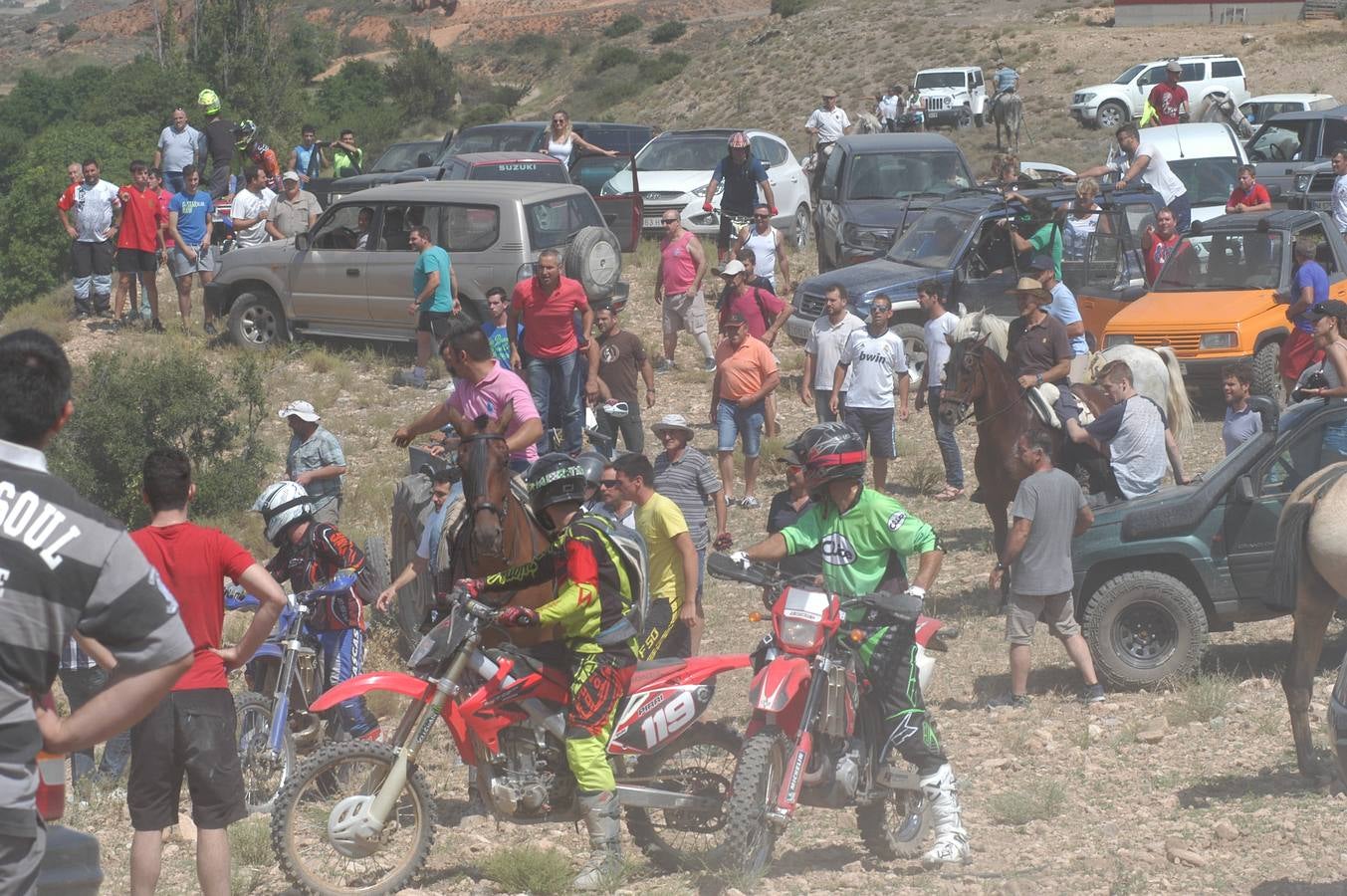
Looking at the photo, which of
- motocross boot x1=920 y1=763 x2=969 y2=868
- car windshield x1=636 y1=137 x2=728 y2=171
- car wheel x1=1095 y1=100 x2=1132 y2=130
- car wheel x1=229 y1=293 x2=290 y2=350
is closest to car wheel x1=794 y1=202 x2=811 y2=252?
car windshield x1=636 y1=137 x2=728 y2=171

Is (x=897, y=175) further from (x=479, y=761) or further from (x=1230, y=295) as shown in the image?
(x=479, y=761)

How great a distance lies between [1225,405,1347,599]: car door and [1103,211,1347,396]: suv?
20.6ft

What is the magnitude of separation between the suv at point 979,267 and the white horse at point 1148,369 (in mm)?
4899

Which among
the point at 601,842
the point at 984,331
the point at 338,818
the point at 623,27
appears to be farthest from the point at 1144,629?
the point at 623,27

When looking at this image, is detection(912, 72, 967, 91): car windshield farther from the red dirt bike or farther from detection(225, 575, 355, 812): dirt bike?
the red dirt bike

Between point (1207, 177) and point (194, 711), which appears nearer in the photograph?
point (194, 711)

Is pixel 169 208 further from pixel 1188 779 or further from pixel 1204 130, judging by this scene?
pixel 1188 779

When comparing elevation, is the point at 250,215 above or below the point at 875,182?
above

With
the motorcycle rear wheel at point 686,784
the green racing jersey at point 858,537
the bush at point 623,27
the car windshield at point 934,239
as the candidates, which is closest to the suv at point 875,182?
the car windshield at point 934,239

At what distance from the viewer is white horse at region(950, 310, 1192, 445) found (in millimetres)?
11219

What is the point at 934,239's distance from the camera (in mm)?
17312

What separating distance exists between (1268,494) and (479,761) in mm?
5008

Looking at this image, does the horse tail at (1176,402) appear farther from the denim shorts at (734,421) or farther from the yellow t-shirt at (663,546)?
the yellow t-shirt at (663,546)

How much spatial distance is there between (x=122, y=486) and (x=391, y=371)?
412 cm
